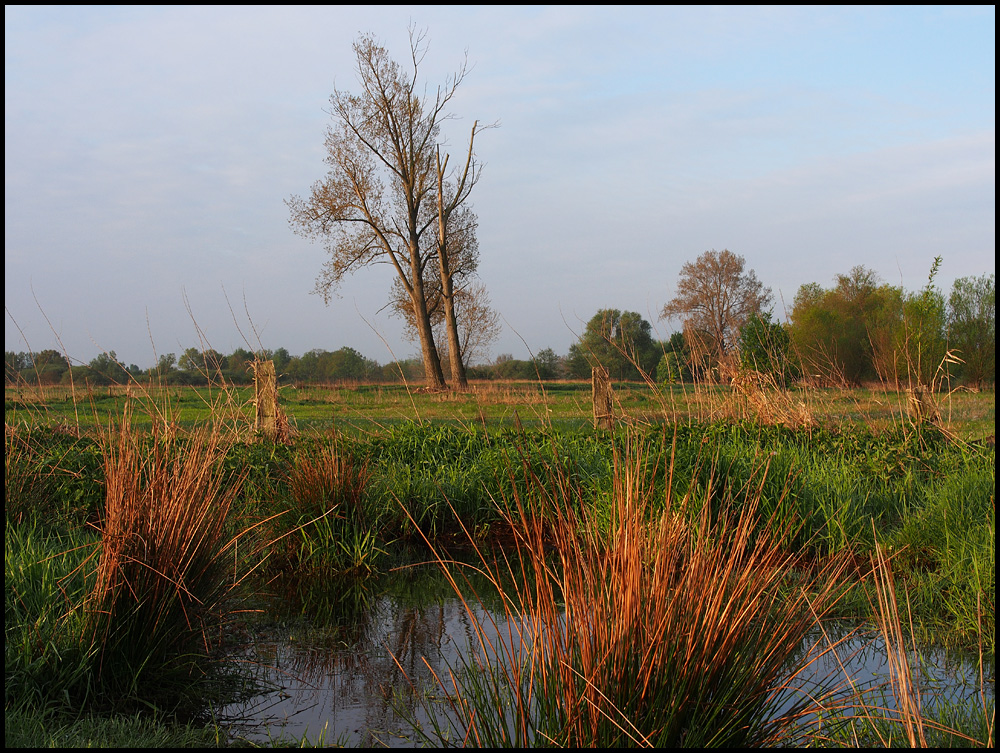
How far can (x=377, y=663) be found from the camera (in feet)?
10.3

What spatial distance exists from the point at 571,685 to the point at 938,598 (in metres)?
2.70

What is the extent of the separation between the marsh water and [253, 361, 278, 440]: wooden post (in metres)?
3.08

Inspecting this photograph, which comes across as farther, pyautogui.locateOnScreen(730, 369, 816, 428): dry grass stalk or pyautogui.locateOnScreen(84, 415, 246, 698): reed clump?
pyautogui.locateOnScreen(730, 369, 816, 428): dry grass stalk

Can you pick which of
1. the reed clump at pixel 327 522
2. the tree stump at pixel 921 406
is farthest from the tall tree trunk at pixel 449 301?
the reed clump at pixel 327 522

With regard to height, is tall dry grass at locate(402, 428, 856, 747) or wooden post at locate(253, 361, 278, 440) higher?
wooden post at locate(253, 361, 278, 440)

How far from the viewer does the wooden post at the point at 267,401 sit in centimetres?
687

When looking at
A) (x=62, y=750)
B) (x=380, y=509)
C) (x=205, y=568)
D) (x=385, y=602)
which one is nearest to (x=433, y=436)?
(x=380, y=509)

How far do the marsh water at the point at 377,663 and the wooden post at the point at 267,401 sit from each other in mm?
3083

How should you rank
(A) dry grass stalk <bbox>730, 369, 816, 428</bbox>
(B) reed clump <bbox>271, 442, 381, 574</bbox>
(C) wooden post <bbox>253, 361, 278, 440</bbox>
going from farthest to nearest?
(A) dry grass stalk <bbox>730, 369, 816, 428</bbox> < (C) wooden post <bbox>253, 361, 278, 440</bbox> < (B) reed clump <bbox>271, 442, 381, 574</bbox>

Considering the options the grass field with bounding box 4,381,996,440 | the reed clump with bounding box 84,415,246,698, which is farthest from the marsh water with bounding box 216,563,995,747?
the grass field with bounding box 4,381,996,440

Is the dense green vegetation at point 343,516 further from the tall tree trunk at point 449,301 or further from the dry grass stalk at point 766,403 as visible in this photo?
the tall tree trunk at point 449,301

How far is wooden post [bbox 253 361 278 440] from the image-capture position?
6871 mm

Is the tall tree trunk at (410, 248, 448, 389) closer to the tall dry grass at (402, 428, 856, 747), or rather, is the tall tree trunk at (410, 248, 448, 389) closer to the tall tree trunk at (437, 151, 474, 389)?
the tall tree trunk at (437, 151, 474, 389)

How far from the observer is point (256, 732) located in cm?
251
